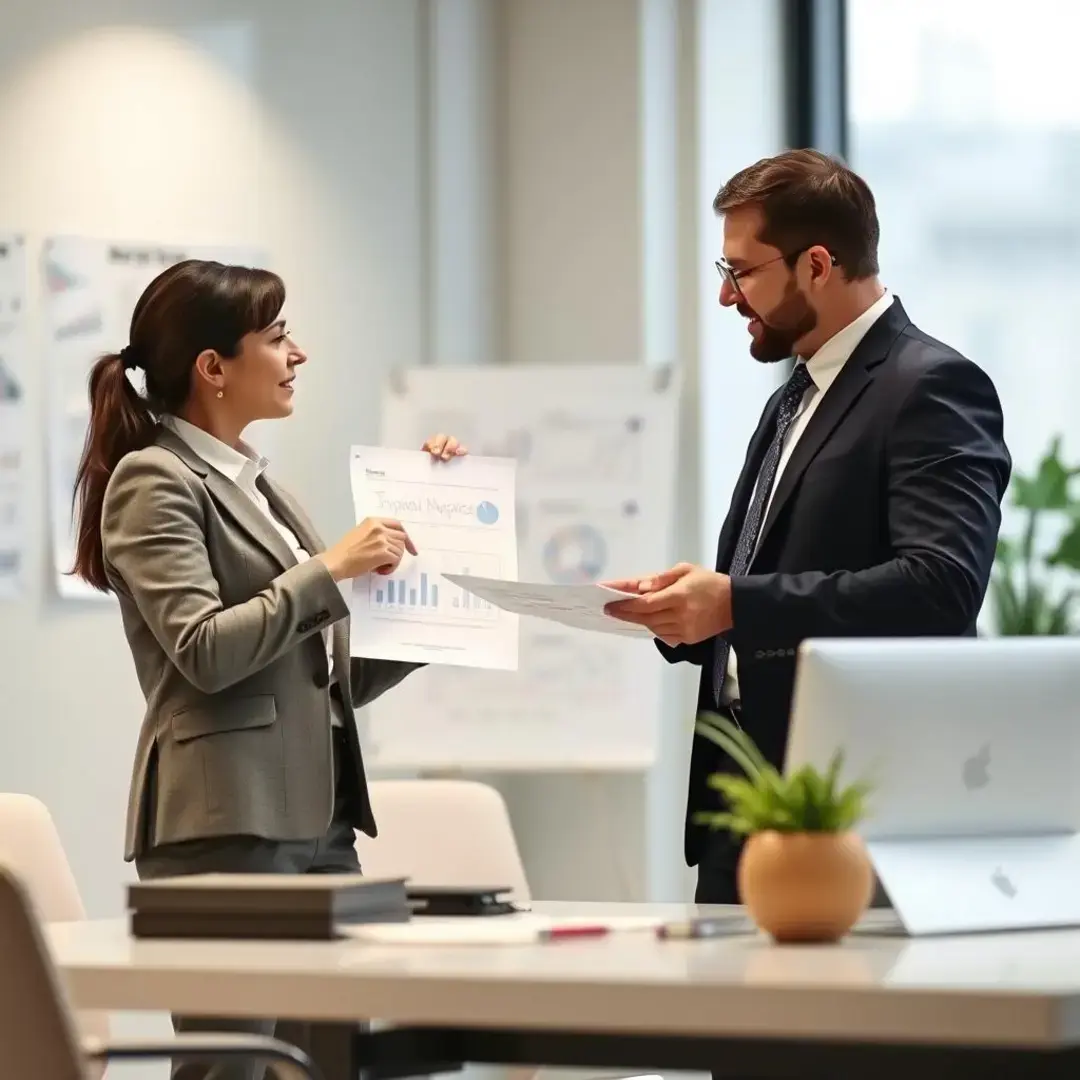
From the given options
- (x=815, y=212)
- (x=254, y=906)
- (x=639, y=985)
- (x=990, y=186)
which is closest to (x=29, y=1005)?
(x=254, y=906)

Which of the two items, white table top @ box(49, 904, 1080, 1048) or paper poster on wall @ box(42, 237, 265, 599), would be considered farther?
paper poster on wall @ box(42, 237, 265, 599)

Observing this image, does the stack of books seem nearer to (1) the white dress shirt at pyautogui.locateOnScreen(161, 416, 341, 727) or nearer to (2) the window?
(1) the white dress shirt at pyautogui.locateOnScreen(161, 416, 341, 727)

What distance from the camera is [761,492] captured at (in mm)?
2973

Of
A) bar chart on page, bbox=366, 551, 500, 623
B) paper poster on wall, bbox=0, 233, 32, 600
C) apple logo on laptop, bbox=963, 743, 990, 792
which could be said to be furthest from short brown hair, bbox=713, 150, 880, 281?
paper poster on wall, bbox=0, 233, 32, 600

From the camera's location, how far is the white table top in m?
1.45

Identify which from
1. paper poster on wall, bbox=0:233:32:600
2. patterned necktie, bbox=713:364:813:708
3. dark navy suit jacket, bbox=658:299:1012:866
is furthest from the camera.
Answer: paper poster on wall, bbox=0:233:32:600

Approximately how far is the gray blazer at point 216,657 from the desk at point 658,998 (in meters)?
0.79

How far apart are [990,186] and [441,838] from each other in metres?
2.67

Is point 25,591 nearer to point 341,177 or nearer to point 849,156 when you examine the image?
point 341,177

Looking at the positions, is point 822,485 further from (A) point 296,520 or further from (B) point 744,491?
(A) point 296,520

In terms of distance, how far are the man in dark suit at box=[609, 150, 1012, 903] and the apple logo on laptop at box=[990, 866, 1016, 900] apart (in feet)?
2.25

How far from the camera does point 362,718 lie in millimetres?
4984

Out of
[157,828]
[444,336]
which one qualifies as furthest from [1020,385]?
[157,828]

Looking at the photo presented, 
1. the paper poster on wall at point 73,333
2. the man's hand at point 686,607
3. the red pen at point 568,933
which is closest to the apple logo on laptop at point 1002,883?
Result: the red pen at point 568,933
